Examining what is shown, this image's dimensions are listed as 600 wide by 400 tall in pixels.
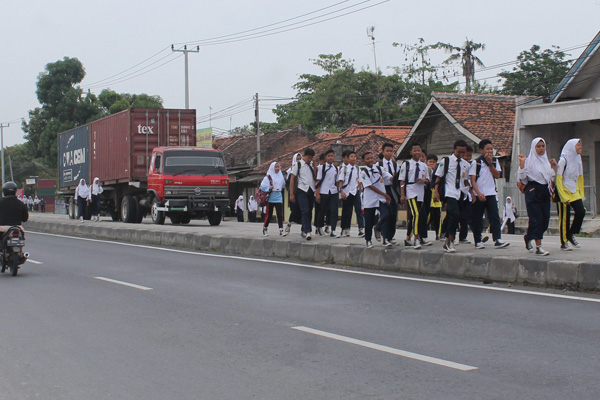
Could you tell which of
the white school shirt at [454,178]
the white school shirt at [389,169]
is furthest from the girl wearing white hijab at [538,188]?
the white school shirt at [389,169]

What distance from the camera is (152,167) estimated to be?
81.5 ft

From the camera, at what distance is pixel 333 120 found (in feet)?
186

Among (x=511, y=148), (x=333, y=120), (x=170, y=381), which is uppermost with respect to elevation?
(x=333, y=120)

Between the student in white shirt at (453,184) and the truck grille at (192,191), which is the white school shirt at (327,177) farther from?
the truck grille at (192,191)

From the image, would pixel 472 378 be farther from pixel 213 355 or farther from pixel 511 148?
pixel 511 148

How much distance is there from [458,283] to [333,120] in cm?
4724

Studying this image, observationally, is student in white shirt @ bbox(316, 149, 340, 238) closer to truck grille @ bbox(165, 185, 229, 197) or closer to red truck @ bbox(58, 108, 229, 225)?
truck grille @ bbox(165, 185, 229, 197)

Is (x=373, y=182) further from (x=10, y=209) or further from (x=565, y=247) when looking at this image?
(x=10, y=209)

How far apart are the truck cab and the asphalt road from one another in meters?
13.1

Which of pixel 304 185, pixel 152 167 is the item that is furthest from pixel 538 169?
pixel 152 167

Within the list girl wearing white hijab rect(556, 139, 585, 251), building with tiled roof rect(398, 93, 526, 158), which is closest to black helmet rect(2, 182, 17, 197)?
girl wearing white hijab rect(556, 139, 585, 251)

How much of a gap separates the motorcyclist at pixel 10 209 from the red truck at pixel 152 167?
11610mm

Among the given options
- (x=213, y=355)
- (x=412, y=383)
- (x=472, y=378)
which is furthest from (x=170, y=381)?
(x=472, y=378)

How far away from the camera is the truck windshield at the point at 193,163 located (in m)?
24.1
